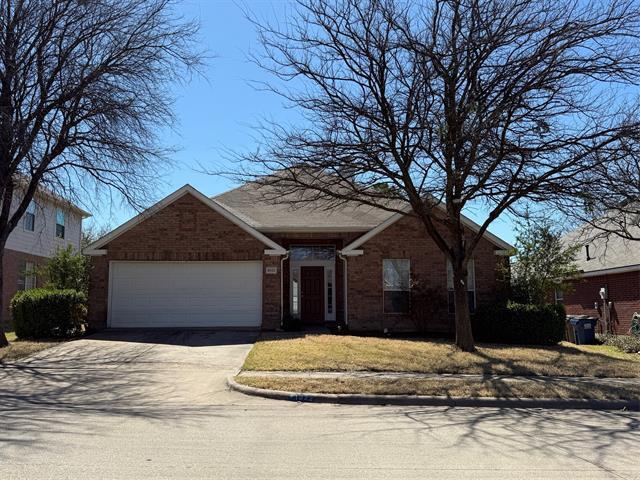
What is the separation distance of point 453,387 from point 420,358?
3128mm

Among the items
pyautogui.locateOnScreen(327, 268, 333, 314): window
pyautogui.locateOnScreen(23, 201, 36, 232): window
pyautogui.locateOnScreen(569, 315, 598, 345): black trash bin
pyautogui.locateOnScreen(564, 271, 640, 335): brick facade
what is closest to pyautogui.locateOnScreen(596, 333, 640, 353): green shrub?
pyautogui.locateOnScreen(569, 315, 598, 345): black trash bin

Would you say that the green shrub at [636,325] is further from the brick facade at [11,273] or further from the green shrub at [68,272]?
the brick facade at [11,273]

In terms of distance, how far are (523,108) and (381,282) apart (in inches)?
312

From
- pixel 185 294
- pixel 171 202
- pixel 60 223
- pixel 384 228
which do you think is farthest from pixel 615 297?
pixel 60 223

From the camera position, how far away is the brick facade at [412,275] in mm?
18844

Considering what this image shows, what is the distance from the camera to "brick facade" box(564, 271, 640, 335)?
2239 cm

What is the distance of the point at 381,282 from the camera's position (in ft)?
62.3

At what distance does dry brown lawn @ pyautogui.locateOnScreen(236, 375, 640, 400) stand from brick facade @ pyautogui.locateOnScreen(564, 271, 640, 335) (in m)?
10.6

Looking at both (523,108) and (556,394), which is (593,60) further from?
(556,394)

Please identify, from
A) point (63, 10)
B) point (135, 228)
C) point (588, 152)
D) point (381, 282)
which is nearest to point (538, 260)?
point (381, 282)

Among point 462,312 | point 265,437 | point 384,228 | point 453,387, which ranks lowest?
point 265,437

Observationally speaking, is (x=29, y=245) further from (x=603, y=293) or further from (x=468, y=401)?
(x=603, y=293)

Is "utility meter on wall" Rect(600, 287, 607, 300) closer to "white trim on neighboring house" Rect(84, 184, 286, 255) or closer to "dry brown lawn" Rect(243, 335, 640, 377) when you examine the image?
"dry brown lawn" Rect(243, 335, 640, 377)

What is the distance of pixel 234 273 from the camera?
18.6 m
